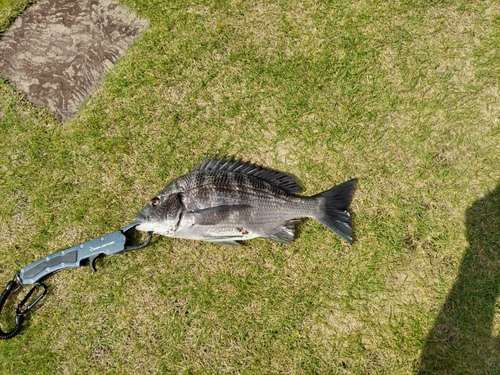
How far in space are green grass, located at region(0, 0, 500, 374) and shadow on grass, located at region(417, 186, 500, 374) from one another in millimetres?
16

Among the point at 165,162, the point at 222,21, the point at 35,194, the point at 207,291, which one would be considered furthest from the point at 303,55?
the point at 35,194

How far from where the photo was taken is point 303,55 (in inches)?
176

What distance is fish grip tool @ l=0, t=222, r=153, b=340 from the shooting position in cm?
386

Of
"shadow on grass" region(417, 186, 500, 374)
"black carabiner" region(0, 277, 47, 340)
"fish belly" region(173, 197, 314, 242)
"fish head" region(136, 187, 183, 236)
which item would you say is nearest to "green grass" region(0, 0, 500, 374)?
"shadow on grass" region(417, 186, 500, 374)

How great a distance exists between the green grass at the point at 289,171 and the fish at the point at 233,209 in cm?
36

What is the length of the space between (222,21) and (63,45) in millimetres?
2294

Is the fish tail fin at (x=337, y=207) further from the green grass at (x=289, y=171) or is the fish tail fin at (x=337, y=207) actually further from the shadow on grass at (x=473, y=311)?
the shadow on grass at (x=473, y=311)

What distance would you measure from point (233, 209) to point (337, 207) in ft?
3.89

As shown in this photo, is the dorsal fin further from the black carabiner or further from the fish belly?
the black carabiner

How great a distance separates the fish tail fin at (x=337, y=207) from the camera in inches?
149

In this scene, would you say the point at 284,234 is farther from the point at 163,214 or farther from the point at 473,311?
the point at 473,311

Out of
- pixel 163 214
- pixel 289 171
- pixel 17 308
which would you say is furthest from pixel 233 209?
pixel 17 308

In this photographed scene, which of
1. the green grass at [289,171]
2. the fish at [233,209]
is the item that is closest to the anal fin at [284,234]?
the fish at [233,209]

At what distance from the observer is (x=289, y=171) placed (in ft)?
13.9
